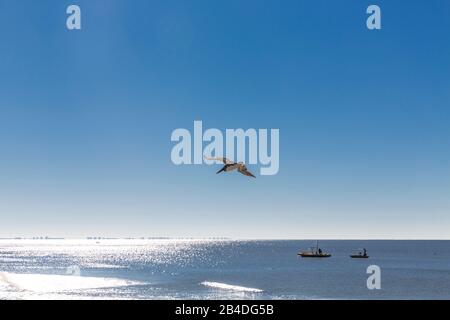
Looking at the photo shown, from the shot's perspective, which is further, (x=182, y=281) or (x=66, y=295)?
(x=182, y=281)

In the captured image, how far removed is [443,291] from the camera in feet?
315

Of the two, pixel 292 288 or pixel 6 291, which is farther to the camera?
pixel 292 288

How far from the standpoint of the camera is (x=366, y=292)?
299 ft

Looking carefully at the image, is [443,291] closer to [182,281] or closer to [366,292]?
[366,292]

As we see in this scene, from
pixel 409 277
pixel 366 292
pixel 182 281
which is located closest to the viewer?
pixel 366 292

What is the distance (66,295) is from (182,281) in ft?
133
